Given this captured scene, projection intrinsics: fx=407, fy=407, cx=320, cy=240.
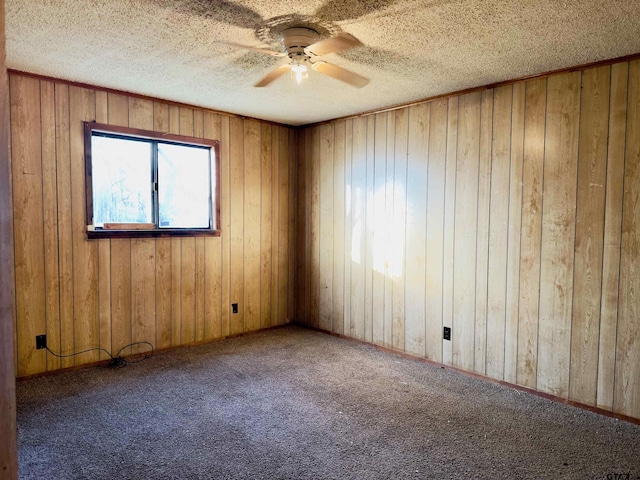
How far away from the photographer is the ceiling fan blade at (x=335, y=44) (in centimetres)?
208

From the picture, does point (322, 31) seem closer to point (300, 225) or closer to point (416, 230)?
point (416, 230)

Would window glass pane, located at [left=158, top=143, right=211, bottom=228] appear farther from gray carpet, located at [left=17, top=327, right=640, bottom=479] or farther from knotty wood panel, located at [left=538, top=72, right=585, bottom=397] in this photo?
knotty wood panel, located at [left=538, top=72, right=585, bottom=397]

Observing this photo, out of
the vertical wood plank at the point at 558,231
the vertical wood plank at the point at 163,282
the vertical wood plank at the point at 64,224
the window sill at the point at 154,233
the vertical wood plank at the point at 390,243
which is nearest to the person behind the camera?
the vertical wood plank at the point at 558,231

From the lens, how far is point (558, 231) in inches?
115

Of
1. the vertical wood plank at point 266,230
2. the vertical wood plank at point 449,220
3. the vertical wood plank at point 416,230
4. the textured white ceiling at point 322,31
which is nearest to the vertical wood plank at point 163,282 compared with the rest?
the textured white ceiling at point 322,31

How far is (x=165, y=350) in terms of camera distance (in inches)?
154

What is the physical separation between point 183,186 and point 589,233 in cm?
351

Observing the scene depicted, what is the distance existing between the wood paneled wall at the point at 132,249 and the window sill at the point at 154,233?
0.06 meters

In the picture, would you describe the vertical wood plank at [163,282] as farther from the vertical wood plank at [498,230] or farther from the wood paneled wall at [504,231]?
the vertical wood plank at [498,230]

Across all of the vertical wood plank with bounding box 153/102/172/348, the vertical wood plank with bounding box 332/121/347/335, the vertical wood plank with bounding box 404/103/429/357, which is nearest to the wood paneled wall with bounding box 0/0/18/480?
the vertical wood plank with bounding box 153/102/172/348

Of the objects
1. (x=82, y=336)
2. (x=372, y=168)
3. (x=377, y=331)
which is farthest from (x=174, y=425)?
(x=372, y=168)

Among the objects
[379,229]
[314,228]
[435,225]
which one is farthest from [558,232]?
[314,228]

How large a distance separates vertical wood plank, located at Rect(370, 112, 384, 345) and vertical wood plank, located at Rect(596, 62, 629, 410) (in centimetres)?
181

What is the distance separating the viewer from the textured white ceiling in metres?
2.08
